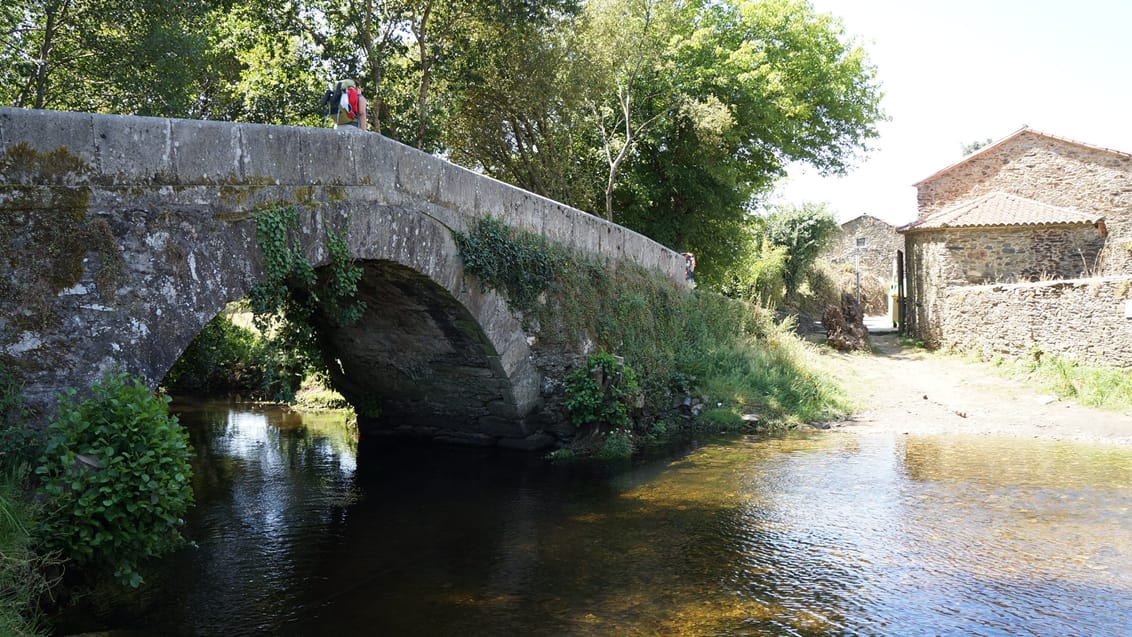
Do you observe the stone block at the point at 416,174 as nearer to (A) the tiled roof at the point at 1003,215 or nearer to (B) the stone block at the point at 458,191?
(B) the stone block at the point at 458,191

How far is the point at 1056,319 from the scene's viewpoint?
51.0 ft

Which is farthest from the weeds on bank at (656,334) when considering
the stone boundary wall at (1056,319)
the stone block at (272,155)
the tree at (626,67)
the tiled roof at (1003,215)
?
the tiled roof at (1003,215)

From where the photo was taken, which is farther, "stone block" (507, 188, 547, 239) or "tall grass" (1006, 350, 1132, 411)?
"tall grass" (1006, 350, 1132, 411)

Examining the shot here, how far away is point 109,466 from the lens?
4727 millimetres

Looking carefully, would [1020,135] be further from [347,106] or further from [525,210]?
[347,106]

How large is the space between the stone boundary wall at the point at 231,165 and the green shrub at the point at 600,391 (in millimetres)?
2855

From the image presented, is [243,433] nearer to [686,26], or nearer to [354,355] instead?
[354,355]

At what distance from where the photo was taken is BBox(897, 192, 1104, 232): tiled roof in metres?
20.2

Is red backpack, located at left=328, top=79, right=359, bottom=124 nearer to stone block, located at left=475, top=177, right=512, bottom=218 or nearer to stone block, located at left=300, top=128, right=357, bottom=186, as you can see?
stone block, located at left=300, top=128, right=357, bottom=186

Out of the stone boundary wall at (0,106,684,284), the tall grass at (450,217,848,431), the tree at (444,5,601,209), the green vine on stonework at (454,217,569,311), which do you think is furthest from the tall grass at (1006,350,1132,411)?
the stone boundary wall at (0,106,684,284)

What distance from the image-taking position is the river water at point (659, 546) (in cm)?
548

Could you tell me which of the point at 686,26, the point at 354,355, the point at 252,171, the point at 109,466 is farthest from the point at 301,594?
the point at 686,26

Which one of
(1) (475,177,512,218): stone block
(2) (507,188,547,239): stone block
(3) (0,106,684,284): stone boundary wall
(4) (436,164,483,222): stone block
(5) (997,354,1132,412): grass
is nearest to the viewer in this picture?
(3) (0,106,684,284): stone boundary wall

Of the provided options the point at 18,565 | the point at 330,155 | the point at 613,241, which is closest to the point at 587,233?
the point at 613,241
